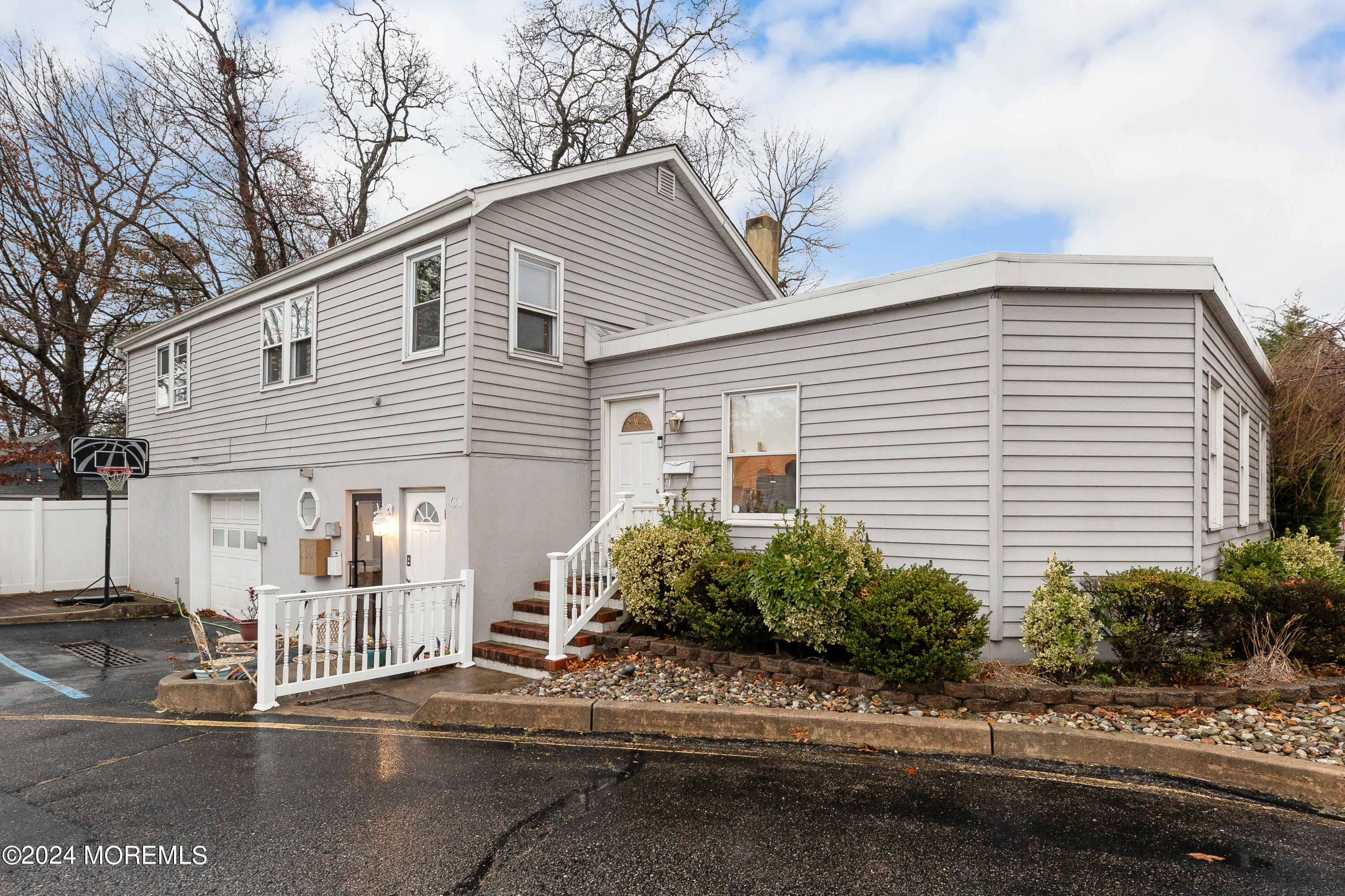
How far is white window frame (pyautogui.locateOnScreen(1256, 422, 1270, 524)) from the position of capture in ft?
33.7

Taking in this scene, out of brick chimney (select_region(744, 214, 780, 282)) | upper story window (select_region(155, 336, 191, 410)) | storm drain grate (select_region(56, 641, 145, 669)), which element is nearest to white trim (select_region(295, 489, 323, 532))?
storm drain grate (select_region(56, 641, 145, 669))

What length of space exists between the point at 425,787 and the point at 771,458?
4.82m

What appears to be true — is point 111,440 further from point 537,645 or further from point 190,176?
point 537,645

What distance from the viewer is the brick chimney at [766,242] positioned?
13609 mm

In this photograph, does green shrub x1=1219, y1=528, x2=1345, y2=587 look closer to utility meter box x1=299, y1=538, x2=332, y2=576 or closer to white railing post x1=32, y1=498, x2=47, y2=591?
utility meter box x1=299, y1=538, x2=332, y2=576

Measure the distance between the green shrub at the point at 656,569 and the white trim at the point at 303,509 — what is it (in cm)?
537

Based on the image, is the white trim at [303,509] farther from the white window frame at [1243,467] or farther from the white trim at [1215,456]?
the white window frame at [1243,467]

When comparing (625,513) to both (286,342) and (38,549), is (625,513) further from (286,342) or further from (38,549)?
(38,549)

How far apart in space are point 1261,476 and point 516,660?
1111 cm

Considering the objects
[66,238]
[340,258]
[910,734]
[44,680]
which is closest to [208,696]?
[44,680]

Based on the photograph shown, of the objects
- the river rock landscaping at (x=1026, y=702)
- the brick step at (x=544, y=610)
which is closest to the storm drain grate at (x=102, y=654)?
the brick step at (x=544, y=610)

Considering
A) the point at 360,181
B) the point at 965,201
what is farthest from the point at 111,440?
the point at 965,201

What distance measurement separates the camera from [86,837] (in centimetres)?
379

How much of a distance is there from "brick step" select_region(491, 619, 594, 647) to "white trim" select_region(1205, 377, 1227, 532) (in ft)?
21.0
